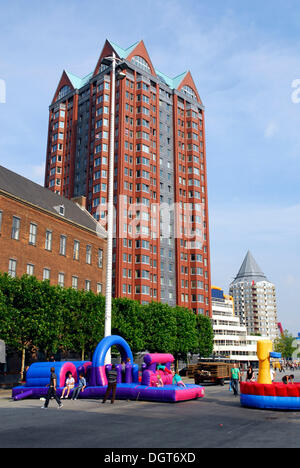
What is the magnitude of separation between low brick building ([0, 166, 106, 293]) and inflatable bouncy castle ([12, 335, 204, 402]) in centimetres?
1820

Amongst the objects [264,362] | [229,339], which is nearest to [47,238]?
[264,362]

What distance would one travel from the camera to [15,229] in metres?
43.5

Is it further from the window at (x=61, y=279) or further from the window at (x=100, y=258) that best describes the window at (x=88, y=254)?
the window at (x=61, y=279)

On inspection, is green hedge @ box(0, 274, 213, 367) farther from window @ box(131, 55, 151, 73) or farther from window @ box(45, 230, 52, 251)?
window @ box(131, 55, 151, 73)

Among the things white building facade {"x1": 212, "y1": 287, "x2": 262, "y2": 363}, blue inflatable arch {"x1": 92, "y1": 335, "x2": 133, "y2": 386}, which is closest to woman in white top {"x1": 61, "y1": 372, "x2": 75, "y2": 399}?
blue inflatable arch {"x1": 92, "y1": 335, "x2": 133, "y2": 386}

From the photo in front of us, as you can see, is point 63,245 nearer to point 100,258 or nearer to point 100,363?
point 100,258

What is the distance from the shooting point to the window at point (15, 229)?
4319 centimetres

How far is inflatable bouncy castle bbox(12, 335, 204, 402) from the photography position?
22.9 meters

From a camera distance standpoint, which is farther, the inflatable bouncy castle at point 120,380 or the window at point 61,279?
the window at point 61,279

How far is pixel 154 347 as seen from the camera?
184 feet

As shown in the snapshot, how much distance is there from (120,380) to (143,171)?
196 ft

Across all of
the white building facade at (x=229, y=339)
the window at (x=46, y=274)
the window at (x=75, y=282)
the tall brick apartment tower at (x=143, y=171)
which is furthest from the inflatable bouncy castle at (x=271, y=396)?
the white building facade at (x=229, y=339)
